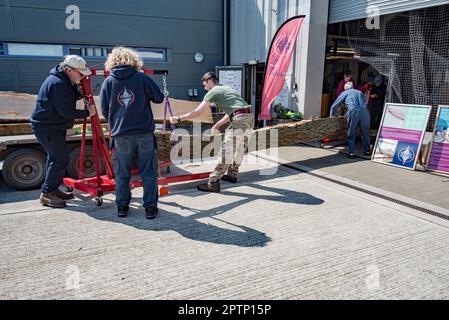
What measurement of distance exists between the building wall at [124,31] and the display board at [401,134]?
6.61 meters

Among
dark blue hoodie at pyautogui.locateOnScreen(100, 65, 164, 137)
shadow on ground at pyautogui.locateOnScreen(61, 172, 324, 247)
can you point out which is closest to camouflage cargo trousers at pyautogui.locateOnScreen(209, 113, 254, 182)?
shadow on ground at pyautogui.locateOnScreen(61, 172, 324, 247)

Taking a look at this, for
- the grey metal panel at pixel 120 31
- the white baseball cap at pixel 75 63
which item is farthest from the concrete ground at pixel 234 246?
the grey metal panel at pixel 120 31

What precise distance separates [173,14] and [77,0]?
2834 millimetres

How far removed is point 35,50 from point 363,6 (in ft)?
28.0

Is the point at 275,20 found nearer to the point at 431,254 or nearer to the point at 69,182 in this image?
the point at 69,182

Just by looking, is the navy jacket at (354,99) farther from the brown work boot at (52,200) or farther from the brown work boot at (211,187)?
the brown work boot at (52,200)

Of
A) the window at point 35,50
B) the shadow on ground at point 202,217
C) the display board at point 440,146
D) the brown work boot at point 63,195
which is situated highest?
the window at point 35,50

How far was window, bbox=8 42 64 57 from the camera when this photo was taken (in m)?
9.38

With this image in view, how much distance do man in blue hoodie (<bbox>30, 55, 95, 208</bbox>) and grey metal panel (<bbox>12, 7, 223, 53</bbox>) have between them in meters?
6.56

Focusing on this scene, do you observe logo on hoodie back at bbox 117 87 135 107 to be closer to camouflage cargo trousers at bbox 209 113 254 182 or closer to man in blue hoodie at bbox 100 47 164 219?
man in blue hoodie at bbox 100 47 164 219

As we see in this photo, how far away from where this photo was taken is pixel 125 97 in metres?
3.78

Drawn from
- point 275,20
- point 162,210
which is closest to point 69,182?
point 162,210

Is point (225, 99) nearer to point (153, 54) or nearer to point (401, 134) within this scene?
point (401, 134)

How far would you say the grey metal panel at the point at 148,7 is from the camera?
9.65 meters
